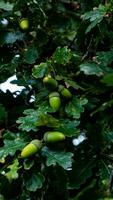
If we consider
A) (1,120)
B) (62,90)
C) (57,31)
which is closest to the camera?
(62,90)

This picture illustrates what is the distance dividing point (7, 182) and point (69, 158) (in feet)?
0.97

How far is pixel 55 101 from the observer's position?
172cm

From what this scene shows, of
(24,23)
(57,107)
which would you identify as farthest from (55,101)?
(24,23)

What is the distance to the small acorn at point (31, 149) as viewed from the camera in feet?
5.33

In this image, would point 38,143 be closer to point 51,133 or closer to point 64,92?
point 51,133

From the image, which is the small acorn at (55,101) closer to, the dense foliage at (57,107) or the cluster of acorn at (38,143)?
the dense foliage at (57,107)

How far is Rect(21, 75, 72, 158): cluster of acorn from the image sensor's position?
1621mm

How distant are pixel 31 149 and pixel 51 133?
0.09m

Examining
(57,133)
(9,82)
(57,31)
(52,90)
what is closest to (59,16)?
(57,31)

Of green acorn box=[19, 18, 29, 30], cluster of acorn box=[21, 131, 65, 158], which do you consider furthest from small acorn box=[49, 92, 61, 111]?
green acorn box=[19, 18, 29, 30]

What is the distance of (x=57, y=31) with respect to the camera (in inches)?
84.7

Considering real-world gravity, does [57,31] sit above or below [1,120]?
above

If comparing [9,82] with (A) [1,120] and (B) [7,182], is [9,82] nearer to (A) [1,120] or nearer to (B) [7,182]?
(A) [1,120]

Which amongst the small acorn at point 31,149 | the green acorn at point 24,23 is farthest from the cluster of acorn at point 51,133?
the green acorn at point 24,23
